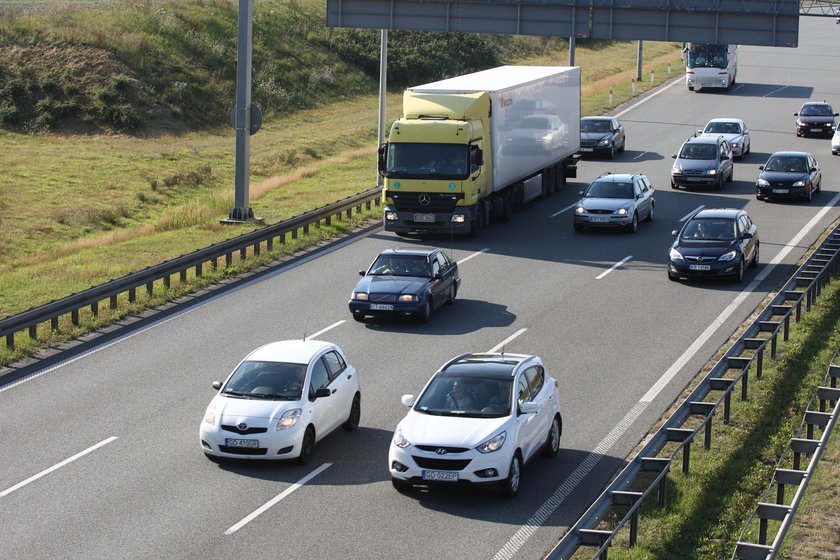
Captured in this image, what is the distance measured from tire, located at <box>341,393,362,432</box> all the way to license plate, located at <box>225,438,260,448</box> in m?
2.06

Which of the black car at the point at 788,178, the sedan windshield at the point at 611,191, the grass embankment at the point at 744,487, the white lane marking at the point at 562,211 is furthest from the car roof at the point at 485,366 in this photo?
the black car at the point at 788,178

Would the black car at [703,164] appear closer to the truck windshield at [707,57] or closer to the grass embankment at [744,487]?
the grass embankment at [744,487]

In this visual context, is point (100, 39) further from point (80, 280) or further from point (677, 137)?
point (80, 280)

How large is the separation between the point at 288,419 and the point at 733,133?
34342 millimetres

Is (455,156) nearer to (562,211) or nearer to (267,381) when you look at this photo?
(562,211)

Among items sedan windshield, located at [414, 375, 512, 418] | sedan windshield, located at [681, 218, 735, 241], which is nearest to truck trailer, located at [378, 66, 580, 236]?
sedan windshield, located at [681, 218, 735, 241]

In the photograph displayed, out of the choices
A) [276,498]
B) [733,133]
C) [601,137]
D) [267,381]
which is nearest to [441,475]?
[276,498]

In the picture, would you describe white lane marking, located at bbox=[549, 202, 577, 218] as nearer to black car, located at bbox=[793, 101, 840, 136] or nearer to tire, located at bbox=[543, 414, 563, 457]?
black car, located at bbox=[793, 101, 840, 136]

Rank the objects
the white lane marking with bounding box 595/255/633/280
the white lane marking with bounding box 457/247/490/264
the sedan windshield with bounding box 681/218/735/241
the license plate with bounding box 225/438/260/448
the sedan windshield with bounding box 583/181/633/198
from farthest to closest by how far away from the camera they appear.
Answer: the sedan windshield with bounding box 583/181/633/198
the white lane marking with bounding box 457/247/490/264
the white lane marking with bounding box 595/255/633/280
the sedan windshield with bounding box 681/218/735/241
the license plate with bounding box 225/438/260/448

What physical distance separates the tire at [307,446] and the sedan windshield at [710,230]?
578 inches

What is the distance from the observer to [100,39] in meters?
65.5

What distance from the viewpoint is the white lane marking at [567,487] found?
14685mm

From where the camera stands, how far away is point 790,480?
48.5 feet

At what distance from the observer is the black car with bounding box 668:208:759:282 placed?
29.0 m
